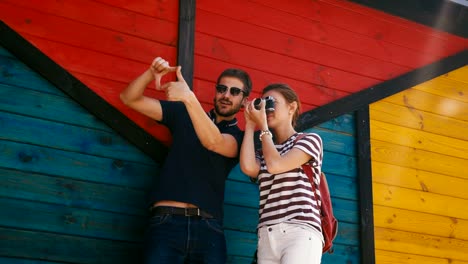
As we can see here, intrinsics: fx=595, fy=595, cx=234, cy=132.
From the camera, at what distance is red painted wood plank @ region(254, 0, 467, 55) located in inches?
190

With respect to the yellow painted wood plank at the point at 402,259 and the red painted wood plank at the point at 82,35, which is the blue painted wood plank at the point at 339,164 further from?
the red painted wood plank at the point at 82,35

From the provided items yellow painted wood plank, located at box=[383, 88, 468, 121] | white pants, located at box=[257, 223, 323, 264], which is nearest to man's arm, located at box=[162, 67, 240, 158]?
white pants, located at box=[257, 223, 323, 264]

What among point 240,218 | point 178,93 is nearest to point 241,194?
point 240,218

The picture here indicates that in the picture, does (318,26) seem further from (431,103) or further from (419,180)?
(419,180)

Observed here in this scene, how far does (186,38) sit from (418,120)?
2116 millimetres

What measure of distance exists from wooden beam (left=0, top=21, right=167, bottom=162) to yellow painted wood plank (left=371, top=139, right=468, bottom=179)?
1.82 m

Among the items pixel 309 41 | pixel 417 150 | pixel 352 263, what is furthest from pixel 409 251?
pixel 309 41

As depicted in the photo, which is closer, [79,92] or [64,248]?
[64,248]

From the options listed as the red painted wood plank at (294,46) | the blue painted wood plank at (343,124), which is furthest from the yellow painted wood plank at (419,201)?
the red painted wood plank at (294,46)

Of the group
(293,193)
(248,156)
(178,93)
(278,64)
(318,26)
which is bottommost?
(293,193)

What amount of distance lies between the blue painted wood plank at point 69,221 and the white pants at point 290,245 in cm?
96

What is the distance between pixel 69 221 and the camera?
354cm

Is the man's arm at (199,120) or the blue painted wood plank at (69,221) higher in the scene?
the man's arm at (199,120)

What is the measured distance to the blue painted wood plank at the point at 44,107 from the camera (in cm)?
357
